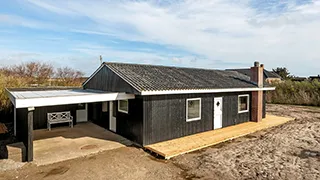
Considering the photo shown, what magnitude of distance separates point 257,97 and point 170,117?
649cm

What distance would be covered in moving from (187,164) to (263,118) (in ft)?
29.8

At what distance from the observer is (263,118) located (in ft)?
42.1

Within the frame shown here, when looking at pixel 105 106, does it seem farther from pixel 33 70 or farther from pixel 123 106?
pixel 33 70

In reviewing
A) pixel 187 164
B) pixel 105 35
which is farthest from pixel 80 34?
pixel 187 164

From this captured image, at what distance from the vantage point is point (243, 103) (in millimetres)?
11641

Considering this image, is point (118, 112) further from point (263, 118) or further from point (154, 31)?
point (263, 118)

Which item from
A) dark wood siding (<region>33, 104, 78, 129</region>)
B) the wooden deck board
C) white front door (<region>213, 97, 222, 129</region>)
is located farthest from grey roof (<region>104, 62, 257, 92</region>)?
dark wood siding (<region>33, 104, 78, 129</region>)

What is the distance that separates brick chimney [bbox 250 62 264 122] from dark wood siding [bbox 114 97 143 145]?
7.65m

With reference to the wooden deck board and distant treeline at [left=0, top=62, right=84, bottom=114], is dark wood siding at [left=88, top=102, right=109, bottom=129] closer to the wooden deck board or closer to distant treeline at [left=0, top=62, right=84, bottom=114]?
the wooden deck board

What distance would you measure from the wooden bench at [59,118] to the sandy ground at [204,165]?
4292 mm

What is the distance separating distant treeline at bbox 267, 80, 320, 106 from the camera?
64.4ft

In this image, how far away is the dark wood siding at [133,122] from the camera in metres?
7.35

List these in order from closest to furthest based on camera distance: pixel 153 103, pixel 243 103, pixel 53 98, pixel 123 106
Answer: pixel 53 98 → pixel 153 103 → pixel 123 106 → pixel 243 103

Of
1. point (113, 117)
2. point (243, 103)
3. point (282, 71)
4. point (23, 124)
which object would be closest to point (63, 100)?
point (23, 124)
